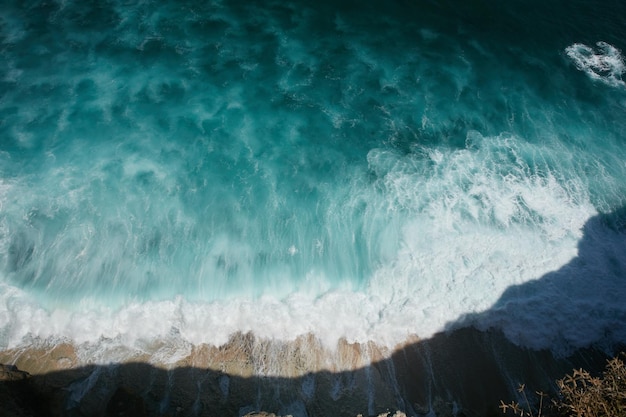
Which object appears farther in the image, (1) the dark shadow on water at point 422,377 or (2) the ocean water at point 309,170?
(2) the ocean water at point 309,170

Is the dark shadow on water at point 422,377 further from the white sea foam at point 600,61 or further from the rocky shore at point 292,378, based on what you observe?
the white sea foam at point 600,61

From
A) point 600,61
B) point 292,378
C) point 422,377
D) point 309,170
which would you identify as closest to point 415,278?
point 422,377

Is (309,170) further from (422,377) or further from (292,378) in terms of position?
(422,377)

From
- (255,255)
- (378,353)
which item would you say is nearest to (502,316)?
(378,353)

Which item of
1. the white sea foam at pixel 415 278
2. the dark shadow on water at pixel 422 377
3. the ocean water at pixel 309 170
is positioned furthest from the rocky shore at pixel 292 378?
the ocean water at pixel 309 170

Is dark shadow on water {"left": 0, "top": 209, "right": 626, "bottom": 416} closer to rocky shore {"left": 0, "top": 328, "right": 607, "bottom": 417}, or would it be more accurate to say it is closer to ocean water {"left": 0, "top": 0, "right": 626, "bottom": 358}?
rocky shore {"left": 0, "top": 328, "right": 607, "bottom": 417}

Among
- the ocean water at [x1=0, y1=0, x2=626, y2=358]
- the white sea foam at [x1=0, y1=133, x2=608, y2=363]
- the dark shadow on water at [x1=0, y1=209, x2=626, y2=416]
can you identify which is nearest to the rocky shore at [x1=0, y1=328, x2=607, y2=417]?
the dark shadow on water at [x1=0, y1=209, x2=626, y2=416]
